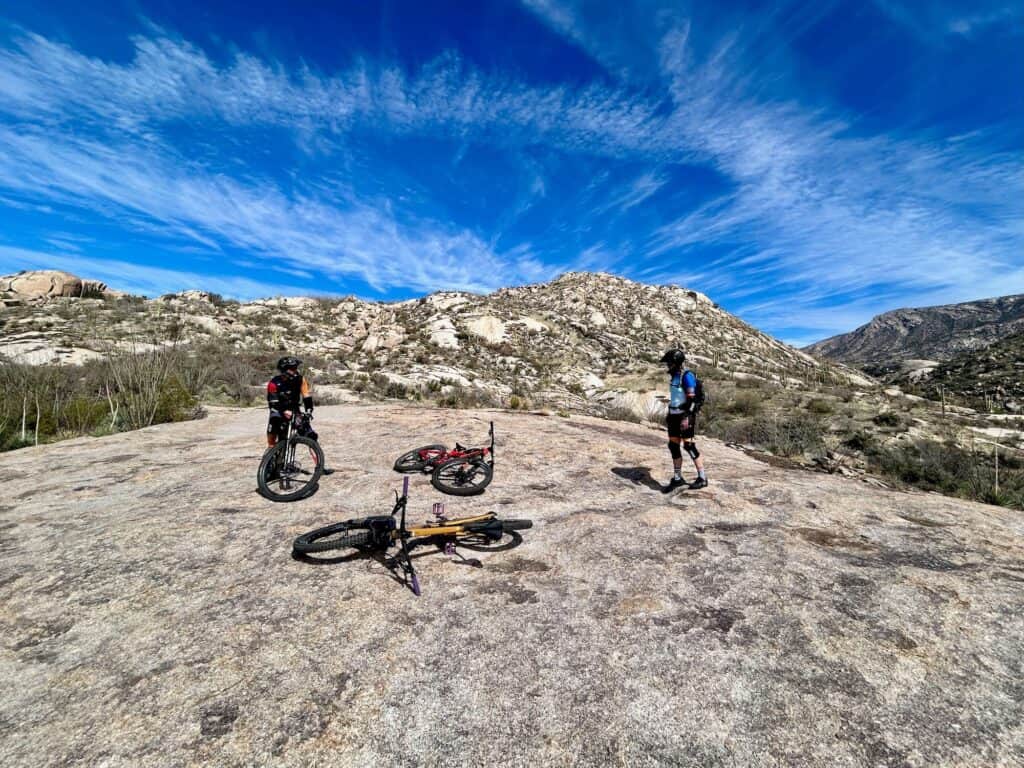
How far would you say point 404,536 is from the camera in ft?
14.2

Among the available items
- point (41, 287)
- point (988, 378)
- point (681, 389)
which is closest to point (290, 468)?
point (681, 389)

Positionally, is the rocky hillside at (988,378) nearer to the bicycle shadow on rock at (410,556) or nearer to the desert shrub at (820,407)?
the desert shrub at (820,407)

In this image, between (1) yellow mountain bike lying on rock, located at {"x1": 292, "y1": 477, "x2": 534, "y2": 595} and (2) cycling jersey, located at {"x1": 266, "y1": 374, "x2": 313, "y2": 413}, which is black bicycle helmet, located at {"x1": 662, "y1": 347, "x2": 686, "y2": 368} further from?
(2) cycling jersey, located at {"x1": 266, "y1": 374, "x2": 313, "y2": 413}

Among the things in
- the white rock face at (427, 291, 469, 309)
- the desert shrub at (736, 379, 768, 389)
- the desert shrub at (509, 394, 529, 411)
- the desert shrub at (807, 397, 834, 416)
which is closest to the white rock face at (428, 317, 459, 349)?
the white rock face at (427, 291, 469, 309)

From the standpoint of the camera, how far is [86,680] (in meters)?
2.84

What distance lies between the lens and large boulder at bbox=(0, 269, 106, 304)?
31.3 metres

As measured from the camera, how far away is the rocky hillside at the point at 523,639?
8.03ft

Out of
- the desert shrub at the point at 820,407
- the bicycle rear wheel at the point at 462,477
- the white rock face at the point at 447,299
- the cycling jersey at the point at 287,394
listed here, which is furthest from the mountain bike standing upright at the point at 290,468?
the white rock face at the point at 447,299

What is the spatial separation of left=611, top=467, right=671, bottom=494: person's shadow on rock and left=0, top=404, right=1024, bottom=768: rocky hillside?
4.47 ft

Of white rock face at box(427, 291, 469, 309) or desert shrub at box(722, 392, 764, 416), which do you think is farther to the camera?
white rock face at box(427, 291, 469, 309)

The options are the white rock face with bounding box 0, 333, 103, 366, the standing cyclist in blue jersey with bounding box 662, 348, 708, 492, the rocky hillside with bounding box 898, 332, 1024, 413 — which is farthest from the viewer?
the rocky hillside with bounding box 898, 332, 1024, 413

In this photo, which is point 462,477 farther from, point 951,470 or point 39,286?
point 39,286

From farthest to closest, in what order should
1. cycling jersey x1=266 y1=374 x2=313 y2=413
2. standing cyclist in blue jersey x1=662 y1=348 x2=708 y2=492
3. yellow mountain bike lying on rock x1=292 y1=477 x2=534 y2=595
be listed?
standing cyclist in blue jersey x1=662 y1=348 x2=708 y2=492 → cycling jersey x1=266 y1=374 x2=313 y2=413 → yellow mountain bike lying on rock x1=292 y1=477 x2=534 y2=595

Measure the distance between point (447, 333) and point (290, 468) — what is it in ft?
91.7
